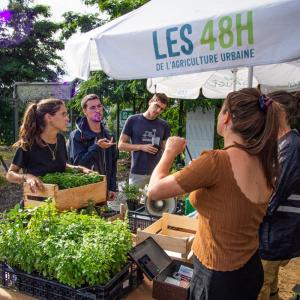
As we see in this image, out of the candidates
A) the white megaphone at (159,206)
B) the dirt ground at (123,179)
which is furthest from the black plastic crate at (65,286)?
the dirt ground at (123,179)

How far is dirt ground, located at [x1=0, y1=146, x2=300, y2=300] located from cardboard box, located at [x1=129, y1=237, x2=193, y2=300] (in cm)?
176

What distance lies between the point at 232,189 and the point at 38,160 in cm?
164

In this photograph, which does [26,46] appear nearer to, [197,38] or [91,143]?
[91,143]

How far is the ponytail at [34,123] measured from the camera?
2.63 m

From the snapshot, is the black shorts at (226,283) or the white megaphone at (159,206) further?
the white megaphone at (159,206)

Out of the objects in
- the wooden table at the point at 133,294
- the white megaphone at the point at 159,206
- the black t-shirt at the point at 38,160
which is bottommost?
the wooden table at the point at 133,294

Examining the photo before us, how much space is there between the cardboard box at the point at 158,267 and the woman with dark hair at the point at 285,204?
0.65 m

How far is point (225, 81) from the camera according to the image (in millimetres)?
5773

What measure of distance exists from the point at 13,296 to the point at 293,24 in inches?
71.9

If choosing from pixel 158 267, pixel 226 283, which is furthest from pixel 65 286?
pixel 226 283

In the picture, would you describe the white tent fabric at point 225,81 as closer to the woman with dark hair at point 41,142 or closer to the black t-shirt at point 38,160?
the woman with dark hair at point 41,142

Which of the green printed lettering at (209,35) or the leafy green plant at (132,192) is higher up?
the green printed lettering at (209,35)

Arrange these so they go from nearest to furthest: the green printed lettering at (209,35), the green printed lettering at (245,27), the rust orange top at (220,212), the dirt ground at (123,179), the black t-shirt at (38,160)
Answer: the rust orange top at (220,212)
the green printed lettering at (245,27)
the green printed lettering at (209,35)
the black t-shirt at (38,160)
the dirt ground at (123,179)

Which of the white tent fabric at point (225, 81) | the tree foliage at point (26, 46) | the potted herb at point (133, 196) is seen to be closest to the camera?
the potted herb at point (133, 196)
